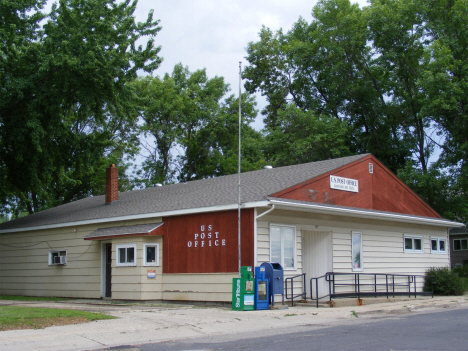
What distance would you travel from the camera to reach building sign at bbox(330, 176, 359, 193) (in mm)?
19203

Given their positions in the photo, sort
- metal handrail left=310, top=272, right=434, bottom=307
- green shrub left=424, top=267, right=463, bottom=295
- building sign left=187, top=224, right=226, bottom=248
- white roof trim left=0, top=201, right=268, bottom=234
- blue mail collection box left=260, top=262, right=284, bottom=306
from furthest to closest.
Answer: green shrub left=424, top=267, right=463, bottom=295 → metal handrail left=310, top=272, right=434, bottom=307 → building sign left=187, top=224, right=226, bottom=248 → white roof trim left=0, top=201, right=268, bottom=234 → blue mail collection box left=260, top=262, right=284, bottom=306

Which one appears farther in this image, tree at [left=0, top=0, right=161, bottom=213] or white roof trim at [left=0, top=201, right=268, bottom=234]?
tree at [left=0, top=0, right=161, bottom=213]

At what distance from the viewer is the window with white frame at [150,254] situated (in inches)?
738

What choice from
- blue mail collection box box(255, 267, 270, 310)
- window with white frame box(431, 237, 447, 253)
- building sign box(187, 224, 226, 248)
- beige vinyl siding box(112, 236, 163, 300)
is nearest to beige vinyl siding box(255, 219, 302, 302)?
blue mail collection box box(255, 267, 270, 310)

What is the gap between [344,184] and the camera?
64.5ft

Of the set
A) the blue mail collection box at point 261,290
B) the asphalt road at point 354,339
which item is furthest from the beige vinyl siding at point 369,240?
the asphalt road at point 354,339

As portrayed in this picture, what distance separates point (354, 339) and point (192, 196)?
1178 cm

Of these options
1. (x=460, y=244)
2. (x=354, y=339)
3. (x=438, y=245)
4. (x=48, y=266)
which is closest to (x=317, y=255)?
(x=438, y=245)

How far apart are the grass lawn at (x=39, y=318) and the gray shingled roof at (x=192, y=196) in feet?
19.0

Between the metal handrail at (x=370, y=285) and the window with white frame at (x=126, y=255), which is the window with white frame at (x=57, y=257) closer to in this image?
the window with white frame at (x=126, y=255)

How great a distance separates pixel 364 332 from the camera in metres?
10.5

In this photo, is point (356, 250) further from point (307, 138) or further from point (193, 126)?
point (193, 126)

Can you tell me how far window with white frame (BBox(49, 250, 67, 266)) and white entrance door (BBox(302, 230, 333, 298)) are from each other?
10299 mm

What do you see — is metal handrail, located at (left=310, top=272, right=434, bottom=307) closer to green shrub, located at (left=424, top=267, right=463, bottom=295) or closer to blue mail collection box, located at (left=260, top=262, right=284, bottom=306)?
green shrub, located at (left=424, top=267, right=463, bottom=295)
